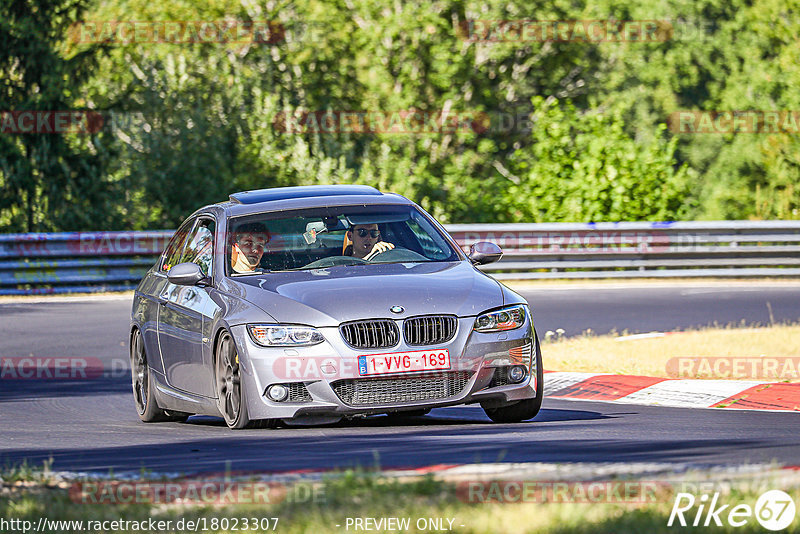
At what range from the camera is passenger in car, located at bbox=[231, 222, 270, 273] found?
9562 millimetres

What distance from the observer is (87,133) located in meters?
30.1

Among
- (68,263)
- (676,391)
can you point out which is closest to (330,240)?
(676,391)

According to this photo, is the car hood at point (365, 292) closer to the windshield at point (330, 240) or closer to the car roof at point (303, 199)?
the windshield at point (330, 240)

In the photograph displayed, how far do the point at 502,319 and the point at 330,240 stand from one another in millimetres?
1558

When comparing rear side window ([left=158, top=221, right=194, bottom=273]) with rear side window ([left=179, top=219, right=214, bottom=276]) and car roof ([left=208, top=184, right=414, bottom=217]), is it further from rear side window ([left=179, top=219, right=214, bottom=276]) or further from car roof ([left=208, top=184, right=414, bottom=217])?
car roof ([left=208, top=184, right=414, bottom=217])

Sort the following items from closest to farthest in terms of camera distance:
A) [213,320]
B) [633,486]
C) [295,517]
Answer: [295,517]
[633,486]
[213,320]

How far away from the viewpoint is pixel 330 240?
980 centimetres

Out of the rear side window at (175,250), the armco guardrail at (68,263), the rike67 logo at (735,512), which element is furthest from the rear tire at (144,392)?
the armco guardrail at (68,263)

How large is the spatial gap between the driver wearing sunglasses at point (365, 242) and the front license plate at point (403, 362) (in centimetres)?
135

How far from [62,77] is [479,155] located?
19944mm

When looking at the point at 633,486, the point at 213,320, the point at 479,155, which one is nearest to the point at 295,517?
the point at 633,486

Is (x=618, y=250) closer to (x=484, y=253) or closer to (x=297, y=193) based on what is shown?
(x=297, y=193)

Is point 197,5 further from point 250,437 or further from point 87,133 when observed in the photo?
point 250,437

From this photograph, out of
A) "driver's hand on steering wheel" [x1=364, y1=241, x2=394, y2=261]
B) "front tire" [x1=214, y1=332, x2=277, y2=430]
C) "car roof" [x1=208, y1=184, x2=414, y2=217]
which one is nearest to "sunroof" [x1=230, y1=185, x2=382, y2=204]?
"car roof" [x1=208, y1=184, x2=414, y2=217]
